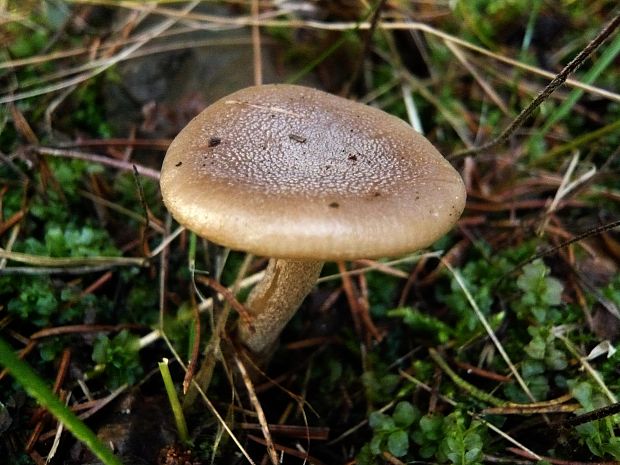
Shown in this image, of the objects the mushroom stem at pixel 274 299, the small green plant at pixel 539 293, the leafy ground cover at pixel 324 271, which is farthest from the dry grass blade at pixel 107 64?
the small green plant at pixel 539 293

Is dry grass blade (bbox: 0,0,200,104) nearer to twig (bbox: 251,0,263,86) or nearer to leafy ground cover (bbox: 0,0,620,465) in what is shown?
leafy ground cover (bbox: 0,0,620,465)

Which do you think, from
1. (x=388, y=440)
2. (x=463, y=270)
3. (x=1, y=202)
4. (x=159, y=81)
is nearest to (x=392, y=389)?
(x=388, y=440)

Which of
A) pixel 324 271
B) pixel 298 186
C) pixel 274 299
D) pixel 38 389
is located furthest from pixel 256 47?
pixel 38 389

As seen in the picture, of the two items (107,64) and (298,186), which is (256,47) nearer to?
(107,64)

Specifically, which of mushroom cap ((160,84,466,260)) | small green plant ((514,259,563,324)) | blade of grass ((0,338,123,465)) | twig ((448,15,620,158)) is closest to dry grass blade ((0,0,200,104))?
mushroom cap ((160,84,466,260))

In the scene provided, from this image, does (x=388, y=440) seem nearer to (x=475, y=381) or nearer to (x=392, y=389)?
(x=392, y=389)

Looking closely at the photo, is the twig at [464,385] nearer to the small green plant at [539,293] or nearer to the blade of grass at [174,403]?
the small green plant at [539,293]
